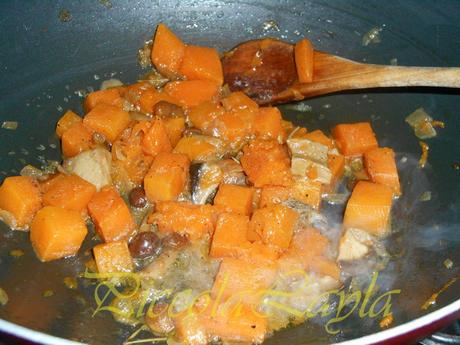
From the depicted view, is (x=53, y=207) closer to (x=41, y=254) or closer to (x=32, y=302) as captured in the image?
(x=41, y=254)

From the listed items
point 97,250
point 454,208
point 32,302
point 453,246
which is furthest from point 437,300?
point 32,302

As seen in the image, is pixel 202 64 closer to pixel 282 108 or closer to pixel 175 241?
pixel 282 108

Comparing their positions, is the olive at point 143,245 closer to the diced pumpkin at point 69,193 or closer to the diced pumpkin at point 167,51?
the diced pumpkin at point 69,193

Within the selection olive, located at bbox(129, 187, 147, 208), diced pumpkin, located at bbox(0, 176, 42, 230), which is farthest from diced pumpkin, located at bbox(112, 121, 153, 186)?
diced pumpkin, located at bbox(0, 176, 42, 230)

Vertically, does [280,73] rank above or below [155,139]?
above

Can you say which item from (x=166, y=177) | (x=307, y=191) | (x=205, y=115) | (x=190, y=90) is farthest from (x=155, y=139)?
(x=307, y=191)

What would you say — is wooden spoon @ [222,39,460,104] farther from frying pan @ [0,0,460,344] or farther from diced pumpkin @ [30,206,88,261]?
diced pumpkin @ [30,206,88,261]

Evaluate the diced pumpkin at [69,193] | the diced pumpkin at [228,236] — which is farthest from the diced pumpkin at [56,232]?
the diced pumpkin at [228,236]
